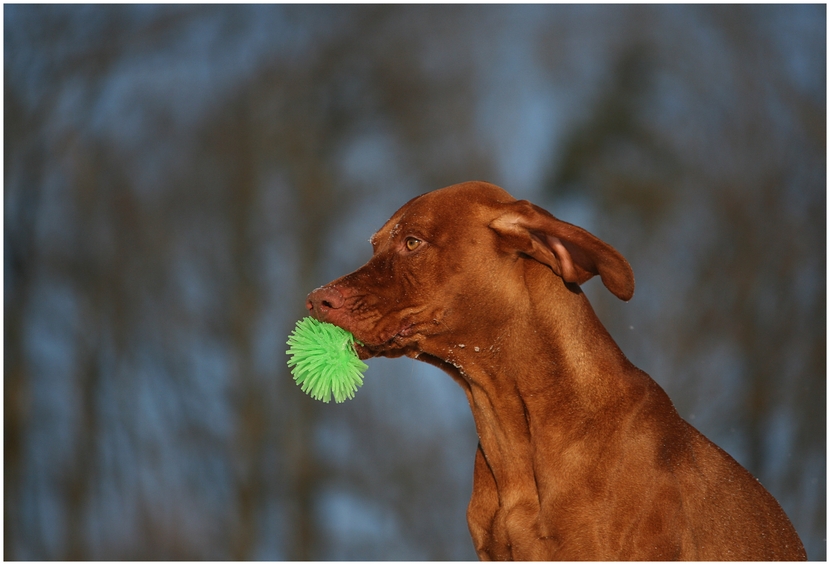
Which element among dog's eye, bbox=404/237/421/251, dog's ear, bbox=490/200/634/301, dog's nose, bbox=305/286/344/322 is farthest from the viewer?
dog's eye, bbox=404/237/421/251

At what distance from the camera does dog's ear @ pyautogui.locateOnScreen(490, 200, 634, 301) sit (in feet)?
11.0

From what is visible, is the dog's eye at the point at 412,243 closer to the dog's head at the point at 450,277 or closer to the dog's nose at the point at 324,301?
the dog's head at the point at 450,277

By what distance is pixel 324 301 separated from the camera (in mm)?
3520

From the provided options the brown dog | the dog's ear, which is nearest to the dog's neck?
the brown dog

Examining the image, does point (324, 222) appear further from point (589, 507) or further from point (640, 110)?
point (589, 507)

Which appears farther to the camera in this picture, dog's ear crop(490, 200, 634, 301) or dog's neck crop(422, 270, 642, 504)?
dog's neck crop(422, 270, 642, 504)

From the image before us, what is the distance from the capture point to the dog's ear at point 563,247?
11.0 ft

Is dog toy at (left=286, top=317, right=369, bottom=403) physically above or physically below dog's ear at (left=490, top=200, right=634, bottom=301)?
below

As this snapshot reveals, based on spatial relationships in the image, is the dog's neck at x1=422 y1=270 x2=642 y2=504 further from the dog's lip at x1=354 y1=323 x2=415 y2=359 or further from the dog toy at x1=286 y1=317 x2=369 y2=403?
the dog toy at x1=286 y1=317 x2=369 y2=403

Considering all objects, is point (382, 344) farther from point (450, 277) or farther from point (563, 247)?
point (563, 247)

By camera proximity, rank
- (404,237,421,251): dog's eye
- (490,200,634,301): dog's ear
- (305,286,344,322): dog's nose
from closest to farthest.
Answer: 1. (490,200,634,301): dog's ear
2. (305,286,344,322): dog's nose
3. (404,237,421,251): dog's eye

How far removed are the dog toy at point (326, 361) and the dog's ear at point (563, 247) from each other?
0.73m

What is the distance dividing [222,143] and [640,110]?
585 cm

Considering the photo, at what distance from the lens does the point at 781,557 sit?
371 centimetres
